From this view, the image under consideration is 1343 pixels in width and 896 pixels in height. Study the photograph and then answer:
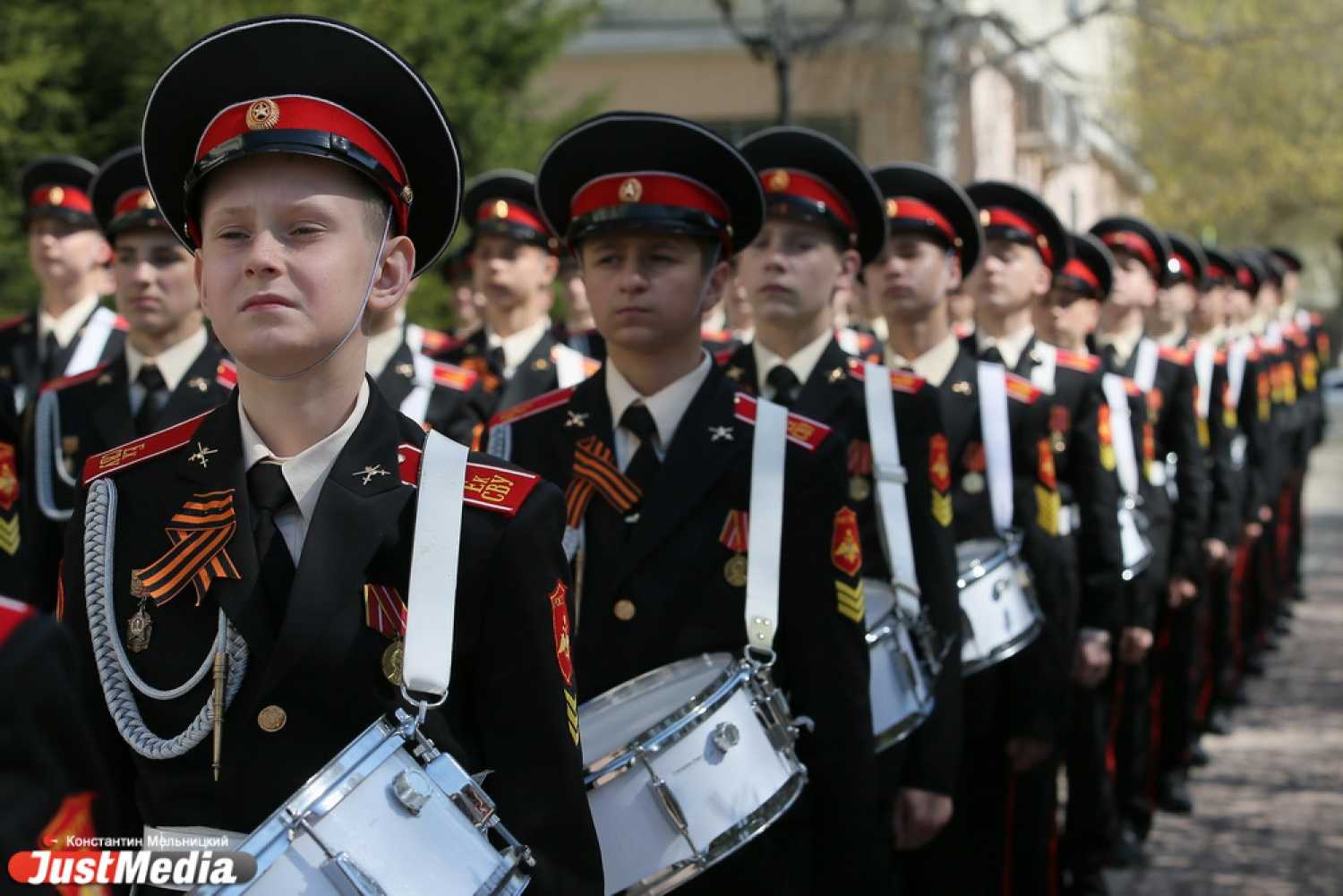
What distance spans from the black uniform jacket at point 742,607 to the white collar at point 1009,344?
3.32m

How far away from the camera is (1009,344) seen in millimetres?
7363

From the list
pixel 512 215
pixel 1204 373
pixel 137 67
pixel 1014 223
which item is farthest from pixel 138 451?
pixel 137 67

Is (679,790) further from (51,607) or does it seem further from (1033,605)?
(1033,605)

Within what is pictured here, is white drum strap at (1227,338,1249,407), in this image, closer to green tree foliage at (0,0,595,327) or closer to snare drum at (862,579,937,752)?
green tree foliage at (0,0,595,327)

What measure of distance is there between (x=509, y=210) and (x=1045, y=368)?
2.69 metres

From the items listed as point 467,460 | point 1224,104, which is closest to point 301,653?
point 467,460

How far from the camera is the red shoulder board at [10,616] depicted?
1709 millimetres

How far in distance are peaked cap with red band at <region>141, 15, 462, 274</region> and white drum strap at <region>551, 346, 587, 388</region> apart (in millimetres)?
4706

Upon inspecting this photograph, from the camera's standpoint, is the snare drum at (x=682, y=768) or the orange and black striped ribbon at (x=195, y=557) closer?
the orange and black striped ribbon at (x=195, y=557)

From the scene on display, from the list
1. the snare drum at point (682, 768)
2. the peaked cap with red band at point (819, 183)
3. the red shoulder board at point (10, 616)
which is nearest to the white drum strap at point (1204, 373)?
the peaked cap with red band at point (819, 183)

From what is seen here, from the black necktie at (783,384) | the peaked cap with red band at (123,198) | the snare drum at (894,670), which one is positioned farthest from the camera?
the peaked cap with red band at (123,198)

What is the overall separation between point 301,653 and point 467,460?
1.32 feet

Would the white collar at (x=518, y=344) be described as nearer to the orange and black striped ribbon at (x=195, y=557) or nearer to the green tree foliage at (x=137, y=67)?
the orange and black striped ribbon at (x=195, y=557)

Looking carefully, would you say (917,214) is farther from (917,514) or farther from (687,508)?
(687,508)
